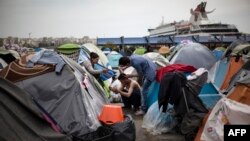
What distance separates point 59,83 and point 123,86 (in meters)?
2.22

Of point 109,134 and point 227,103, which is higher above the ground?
point 227,103

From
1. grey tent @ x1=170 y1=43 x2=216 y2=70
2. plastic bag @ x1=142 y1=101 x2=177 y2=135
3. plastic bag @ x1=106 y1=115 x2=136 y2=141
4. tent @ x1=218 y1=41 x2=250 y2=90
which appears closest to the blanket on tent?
plastic bag @ x1=106 y1=115 x2=136 y2=141

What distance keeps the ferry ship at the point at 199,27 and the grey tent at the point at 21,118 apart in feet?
129

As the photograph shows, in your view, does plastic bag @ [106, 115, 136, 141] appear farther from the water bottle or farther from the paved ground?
the water bottle

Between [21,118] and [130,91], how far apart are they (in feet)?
10.3

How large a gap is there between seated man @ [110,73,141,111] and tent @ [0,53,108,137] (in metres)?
1.65

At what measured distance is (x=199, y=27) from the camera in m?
46.5

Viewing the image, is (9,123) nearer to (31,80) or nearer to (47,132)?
(47,132)

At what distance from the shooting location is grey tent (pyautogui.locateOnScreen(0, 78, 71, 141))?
10.5 ft

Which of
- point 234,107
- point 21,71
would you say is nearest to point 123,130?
point 234,107

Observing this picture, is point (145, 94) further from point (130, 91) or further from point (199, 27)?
point (199, 27)

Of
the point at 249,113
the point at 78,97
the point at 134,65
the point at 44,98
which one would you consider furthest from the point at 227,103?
the point at 134,65

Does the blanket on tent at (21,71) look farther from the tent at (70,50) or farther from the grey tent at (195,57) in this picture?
the grey tent at (195,57)

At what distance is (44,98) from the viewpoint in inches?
170
